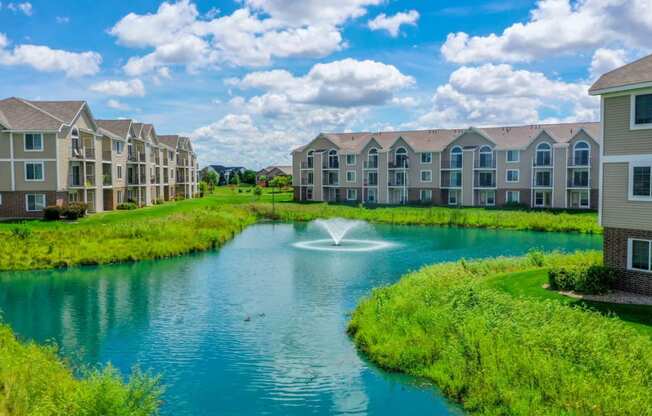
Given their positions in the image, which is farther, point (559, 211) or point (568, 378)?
point (559, 211)

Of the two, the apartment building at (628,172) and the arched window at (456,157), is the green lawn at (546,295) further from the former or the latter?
the arched window at (456,157)

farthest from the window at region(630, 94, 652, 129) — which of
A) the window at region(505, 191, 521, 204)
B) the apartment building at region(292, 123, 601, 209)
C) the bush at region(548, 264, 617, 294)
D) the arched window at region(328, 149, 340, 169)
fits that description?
the arched window at region(328, 149, 340, 169)

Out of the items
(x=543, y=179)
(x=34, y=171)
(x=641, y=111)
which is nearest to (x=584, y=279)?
(x=641, y=111)

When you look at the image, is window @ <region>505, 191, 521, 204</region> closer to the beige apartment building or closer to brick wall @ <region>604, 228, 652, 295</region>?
the beige apartment building

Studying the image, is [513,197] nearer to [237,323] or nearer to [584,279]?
[584,279]

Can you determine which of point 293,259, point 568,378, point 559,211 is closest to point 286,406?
point 568,378

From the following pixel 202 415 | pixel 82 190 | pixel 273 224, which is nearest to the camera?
pixel 202 415

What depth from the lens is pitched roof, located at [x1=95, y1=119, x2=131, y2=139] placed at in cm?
6106

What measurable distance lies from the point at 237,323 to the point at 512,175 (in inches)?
1932

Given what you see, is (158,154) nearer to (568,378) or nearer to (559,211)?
(559,211)

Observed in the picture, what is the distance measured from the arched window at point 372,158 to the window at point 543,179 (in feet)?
63.2

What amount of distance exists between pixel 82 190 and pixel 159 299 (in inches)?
1233

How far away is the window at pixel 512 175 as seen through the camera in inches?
2440

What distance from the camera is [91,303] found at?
22750mm
